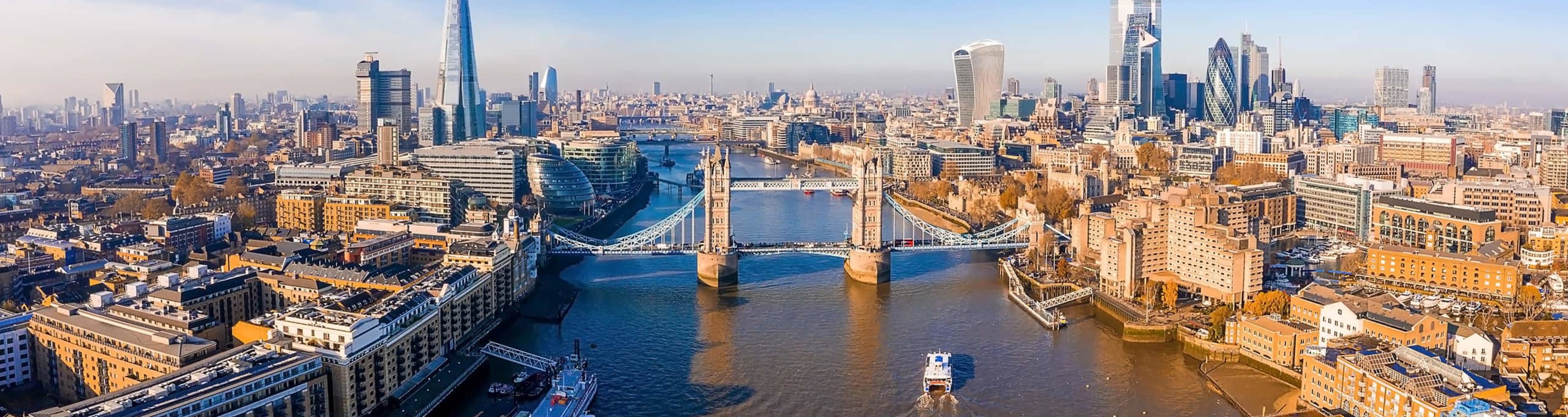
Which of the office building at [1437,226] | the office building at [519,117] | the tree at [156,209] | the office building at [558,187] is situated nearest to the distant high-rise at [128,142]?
the tree at [156,209]

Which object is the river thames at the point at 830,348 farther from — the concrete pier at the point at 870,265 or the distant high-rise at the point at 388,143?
the distant high-rise at the point at 388,143

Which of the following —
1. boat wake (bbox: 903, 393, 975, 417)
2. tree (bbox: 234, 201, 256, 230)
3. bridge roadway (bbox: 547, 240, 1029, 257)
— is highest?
tree (bbox: 234, 201, 256, 230)

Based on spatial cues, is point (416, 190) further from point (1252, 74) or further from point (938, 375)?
point (1252, 74)

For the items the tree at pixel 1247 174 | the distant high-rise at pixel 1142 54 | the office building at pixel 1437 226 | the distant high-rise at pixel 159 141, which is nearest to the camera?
the office building at pixel 1437 226

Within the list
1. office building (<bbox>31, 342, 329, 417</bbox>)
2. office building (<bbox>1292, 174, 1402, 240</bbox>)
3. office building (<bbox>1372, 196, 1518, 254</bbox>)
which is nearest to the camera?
office building (<bbox>31, 342, 329, 417</bbox>)

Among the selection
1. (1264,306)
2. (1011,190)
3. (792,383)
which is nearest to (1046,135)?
(1011,190)

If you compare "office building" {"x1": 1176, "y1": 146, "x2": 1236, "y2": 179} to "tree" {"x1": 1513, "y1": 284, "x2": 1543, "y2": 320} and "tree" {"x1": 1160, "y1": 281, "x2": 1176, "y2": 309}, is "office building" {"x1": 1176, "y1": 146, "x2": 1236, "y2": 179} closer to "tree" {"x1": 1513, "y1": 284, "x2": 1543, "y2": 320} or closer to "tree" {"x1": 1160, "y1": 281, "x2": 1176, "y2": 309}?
"tree" {"x1": 1513, "y1": 284, "x2": 1543, "y2": 320}

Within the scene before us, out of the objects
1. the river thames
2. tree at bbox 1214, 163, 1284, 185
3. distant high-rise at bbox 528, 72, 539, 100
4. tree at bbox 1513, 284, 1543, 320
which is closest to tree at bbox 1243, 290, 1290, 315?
the river thames
